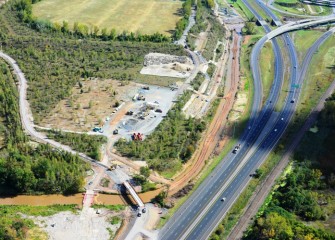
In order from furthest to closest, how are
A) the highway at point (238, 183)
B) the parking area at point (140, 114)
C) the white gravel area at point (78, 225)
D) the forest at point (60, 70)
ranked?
1. the forest at point (60, 70)
2. the parking area at point (140, 114)
3. the highway at point (238, 183)
4. the white gravel area at point (78, 225)

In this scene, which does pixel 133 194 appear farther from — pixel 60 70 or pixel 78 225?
pixel 60 70

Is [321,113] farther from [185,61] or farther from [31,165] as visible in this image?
[31,165]

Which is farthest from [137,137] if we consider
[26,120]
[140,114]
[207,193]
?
[26,120]

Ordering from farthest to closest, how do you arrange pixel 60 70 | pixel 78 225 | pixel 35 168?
pixel 60 70 < pixel 35 168 < pixel 78 225

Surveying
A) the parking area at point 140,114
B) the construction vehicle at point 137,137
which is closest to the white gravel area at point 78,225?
the construction vehicle at point 137,137

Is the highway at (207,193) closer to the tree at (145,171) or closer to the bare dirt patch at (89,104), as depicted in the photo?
the tree at (145,171)

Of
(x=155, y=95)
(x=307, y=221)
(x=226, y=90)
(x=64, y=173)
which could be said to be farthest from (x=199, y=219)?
(x=226, y=90)
